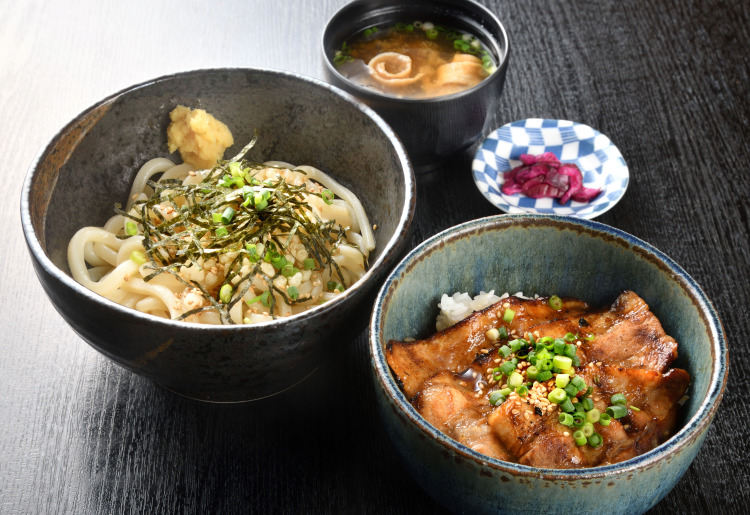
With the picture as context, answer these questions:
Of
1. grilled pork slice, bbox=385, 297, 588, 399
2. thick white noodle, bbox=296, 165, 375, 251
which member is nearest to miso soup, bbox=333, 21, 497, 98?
thick white noodle, bbox=296, 165, 375, 251

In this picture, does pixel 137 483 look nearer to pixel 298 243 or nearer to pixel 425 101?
pixel 298 243

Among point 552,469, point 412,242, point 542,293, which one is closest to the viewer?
point 552,469

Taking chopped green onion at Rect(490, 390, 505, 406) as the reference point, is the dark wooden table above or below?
below

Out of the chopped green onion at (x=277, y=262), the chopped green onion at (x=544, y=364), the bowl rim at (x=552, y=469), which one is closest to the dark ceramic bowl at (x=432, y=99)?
the bowl rim at (x=552, y=469)

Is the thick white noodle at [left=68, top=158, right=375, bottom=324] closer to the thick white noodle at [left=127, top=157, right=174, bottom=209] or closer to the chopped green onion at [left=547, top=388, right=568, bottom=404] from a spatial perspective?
the thick white noodle at [left=127, top=157, right=174, bottom=209]

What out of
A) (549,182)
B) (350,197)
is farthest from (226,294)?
(549,182)

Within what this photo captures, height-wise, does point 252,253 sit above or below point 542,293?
above

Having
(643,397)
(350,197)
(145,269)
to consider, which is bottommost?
(643,397)

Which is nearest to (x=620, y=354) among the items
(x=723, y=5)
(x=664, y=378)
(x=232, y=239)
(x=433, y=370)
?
(x=664, y=378)

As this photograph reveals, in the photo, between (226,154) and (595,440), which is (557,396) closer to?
(595,440)
